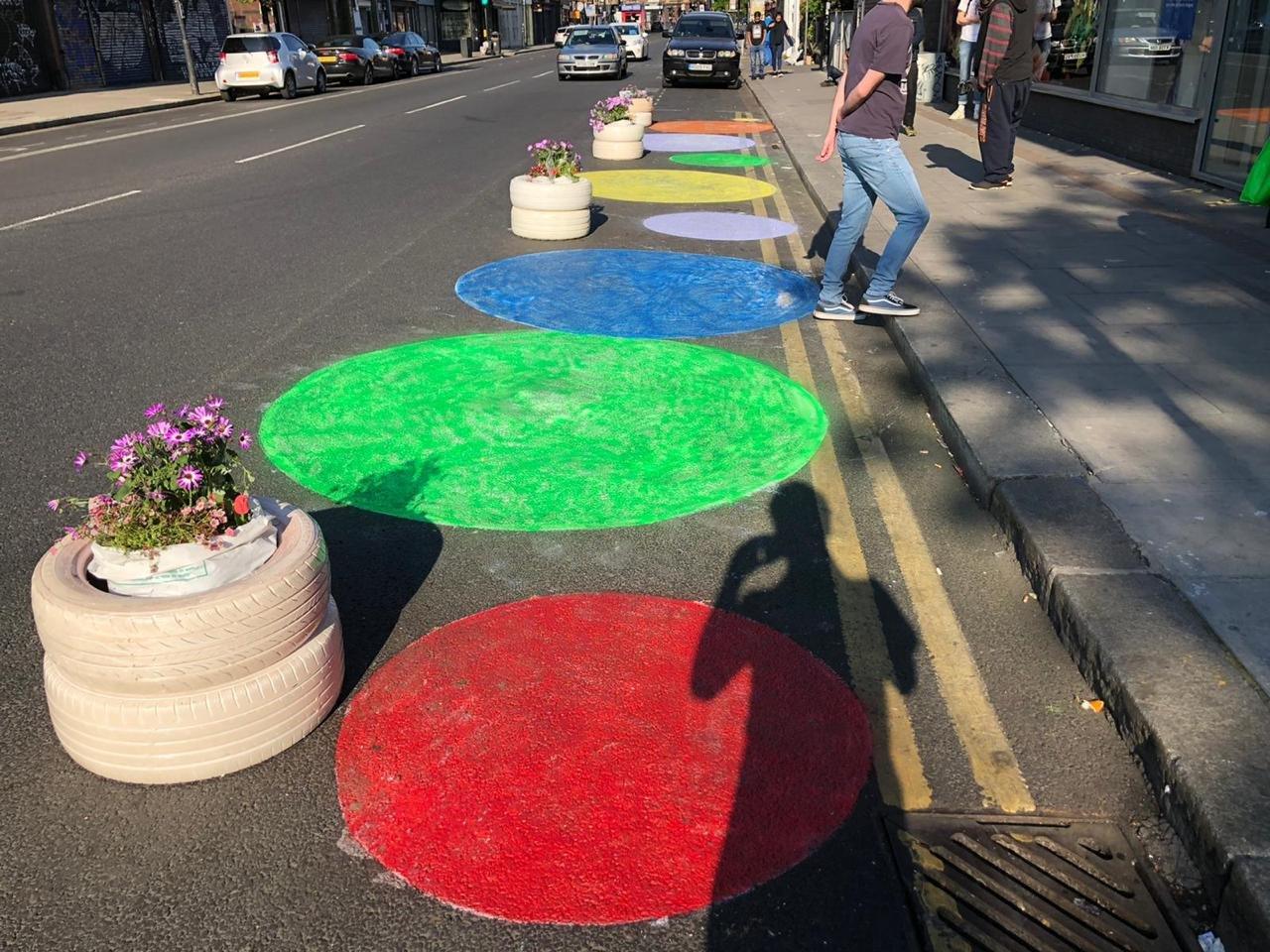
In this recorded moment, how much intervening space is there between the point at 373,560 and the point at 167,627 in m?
1.34

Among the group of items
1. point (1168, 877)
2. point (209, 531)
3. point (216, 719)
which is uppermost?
point (209, 531)

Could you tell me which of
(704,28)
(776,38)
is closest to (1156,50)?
(704,28)

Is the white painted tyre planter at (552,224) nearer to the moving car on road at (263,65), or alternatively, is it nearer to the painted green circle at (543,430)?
the painted green circle at (543,430)

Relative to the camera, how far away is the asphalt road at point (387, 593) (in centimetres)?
231

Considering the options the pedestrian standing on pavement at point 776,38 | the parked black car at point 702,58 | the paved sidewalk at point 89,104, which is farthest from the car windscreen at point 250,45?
the pedestrian standing on pavement at point 776,38

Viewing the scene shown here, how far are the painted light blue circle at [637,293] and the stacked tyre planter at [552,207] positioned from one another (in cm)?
47

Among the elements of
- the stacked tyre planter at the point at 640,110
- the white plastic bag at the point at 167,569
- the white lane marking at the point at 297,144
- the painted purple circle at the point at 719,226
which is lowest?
the painted purple circle at the point at 719,226

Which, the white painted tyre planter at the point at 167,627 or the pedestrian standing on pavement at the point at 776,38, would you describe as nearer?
the white painted tyre planter at the point at 167,627

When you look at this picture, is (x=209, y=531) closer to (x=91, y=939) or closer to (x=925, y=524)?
(x=91, y=939)

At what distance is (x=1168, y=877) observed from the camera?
95.1 inches

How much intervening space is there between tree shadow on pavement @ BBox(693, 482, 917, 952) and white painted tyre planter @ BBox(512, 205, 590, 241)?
559 centimetres

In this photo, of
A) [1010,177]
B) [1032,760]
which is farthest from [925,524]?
[1010,177]

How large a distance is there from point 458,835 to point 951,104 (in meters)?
21.7

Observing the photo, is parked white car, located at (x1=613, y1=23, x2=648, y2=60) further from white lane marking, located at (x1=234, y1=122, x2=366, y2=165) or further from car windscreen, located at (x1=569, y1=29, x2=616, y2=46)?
white lane marking, located at (x1=234, y1=122, x2=366, y2=165)
